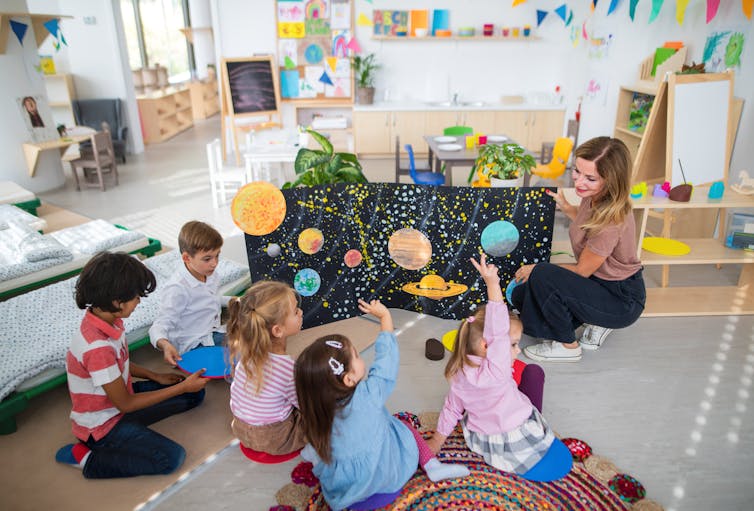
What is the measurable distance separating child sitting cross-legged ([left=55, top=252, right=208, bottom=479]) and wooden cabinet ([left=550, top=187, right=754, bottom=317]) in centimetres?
264

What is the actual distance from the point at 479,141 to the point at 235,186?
3.13 metres

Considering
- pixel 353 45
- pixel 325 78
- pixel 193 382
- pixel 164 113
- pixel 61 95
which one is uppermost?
pixel 353 45

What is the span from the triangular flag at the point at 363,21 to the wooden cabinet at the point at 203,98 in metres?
5.59

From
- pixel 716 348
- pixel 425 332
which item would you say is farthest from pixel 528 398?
pixel 716 348

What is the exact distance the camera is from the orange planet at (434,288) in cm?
315

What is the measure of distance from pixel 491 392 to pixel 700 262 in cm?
206

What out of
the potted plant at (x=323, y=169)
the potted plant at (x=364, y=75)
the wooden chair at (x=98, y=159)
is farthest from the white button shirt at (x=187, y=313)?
the potted plant at (x=364, y=75)

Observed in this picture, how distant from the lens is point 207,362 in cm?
263

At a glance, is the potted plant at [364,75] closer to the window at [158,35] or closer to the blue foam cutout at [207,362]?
the window at [158,35]

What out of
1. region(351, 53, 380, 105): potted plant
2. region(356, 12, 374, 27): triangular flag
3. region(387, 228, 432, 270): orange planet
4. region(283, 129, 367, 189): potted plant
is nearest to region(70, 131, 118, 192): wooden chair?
region(351, 53, 380, 105): potted plant

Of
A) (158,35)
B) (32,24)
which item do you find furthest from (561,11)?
(158,35)

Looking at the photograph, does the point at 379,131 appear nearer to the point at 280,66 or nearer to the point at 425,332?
the point at 280,66

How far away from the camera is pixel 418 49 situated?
7516 millimetres

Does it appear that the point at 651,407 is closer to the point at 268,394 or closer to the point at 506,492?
the point at 506,492
